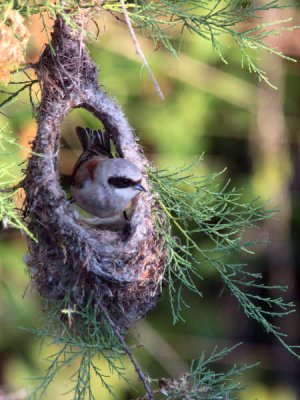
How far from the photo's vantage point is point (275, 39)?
650 cm

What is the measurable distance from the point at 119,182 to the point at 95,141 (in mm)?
462

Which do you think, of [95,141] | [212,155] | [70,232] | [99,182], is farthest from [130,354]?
[212,155]

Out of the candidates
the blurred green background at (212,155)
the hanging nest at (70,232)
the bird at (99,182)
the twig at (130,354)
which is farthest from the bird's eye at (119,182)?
the blurred green background at (212,155)

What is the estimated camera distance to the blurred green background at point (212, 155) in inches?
242

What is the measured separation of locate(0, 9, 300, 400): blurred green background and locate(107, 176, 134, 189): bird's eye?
199cm

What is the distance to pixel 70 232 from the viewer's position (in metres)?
3.53

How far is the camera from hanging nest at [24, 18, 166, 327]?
350 cm

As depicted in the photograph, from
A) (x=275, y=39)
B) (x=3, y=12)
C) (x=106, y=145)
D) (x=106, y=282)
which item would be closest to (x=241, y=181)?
(x=275, y=39)

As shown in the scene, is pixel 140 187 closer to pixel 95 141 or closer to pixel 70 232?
pixel 70 232

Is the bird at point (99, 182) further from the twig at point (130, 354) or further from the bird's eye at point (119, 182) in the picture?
the twig at point (130, 354)

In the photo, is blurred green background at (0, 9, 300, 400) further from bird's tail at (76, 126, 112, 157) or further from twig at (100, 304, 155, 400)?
twig at (100, 304, 155, 400)

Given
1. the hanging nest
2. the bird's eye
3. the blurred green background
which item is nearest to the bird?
the bird's eye

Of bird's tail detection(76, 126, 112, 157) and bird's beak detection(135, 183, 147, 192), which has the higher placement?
bird's tail detection(76, 126, 112, 157)

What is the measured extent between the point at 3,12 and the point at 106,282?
1358 millimetres
